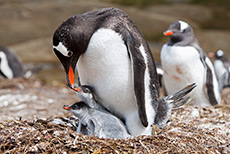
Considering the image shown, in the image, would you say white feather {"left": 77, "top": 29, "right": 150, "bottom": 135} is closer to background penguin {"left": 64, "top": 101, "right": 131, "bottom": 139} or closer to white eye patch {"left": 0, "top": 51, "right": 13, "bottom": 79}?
background penguin {"left": 64, "top": 101, "right": 131, "bottom": 139}

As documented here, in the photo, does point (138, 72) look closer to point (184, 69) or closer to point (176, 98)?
point (176, 98)

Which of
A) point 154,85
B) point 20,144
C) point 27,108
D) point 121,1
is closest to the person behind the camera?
point 20,144

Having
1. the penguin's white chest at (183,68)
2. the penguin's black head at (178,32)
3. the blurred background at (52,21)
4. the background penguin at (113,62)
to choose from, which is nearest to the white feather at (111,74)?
the background penguin at (113,62)

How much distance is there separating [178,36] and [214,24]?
9830mm

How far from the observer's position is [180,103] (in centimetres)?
288

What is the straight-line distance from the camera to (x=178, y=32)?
4160 millimetres

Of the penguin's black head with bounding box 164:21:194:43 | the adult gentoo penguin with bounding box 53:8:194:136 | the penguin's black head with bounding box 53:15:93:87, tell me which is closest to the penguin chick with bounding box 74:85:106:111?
the adult gentoo penguin with bounding box 53:8:194:136

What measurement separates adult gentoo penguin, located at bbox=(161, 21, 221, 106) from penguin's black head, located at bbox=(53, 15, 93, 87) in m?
1.84

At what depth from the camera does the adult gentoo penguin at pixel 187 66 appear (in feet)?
13.2

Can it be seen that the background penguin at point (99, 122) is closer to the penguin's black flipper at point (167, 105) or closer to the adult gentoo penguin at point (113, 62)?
the adult gentoo penguin at point (113, 62)

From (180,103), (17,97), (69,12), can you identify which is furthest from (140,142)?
(69,12)

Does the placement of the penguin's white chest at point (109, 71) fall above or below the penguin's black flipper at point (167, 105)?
above

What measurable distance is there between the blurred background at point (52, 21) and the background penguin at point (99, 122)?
19.2 ft

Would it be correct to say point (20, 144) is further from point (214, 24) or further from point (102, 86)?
point (214, 24)
